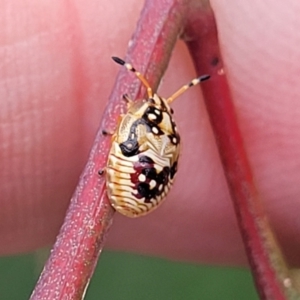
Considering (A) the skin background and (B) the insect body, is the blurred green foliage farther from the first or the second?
(B) the insect body

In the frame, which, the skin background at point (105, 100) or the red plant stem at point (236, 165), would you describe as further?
the skin background at point (105, 100)

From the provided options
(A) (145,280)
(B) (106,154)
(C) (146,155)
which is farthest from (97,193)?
(A) (145,280)

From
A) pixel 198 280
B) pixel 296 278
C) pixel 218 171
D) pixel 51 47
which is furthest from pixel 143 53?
pixel 198 280

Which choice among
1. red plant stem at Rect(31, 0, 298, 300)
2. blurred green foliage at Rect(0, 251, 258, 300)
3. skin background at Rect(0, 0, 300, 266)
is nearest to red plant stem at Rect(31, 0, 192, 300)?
red plant stem at Rect(31, 0, 298, 300)

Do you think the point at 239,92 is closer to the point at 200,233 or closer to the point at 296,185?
the point at 296,185

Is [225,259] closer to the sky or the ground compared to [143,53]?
closer to the ground

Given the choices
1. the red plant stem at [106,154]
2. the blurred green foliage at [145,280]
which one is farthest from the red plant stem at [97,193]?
the blurred green foliage at [145,280]

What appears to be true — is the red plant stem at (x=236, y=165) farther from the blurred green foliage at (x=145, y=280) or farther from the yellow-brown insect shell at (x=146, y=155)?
→ the blurred green foliage at (x=145, y=280)

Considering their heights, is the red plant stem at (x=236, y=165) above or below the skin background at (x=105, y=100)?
below
